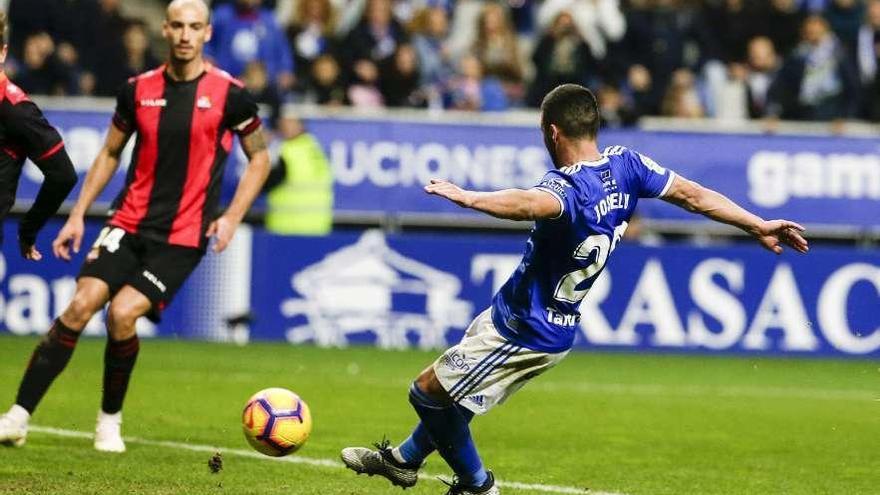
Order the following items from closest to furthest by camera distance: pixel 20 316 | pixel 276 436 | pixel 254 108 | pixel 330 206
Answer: pixel 276 436 < pixel 254 108 < pixel 20 316 < pixel 330 206

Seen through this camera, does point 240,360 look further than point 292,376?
Yes

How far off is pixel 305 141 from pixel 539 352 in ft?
33.9

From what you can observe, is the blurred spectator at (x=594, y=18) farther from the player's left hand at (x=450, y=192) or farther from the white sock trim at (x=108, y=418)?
the player's left hand at (x=450, y=192)

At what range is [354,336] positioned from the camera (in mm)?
17031

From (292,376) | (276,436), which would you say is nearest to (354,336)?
(292,376)

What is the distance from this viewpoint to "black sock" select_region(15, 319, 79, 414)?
9281mm

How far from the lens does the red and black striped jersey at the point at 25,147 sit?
8117 millimetres

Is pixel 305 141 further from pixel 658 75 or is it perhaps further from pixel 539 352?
pixel 539 352

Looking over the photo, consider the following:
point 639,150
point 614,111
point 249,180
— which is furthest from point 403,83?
point 249,180

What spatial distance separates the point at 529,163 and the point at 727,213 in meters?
10.1

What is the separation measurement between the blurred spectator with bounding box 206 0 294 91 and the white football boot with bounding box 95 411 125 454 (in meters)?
9.47

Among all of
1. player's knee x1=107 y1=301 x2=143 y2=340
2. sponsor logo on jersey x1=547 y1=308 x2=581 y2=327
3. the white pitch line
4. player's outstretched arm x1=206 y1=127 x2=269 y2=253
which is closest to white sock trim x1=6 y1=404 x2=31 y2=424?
player's knee x1=107 y1=301 x2=143 y2=340

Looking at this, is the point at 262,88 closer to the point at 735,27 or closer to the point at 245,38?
the point at 245,38

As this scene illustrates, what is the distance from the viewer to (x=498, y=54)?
1953 cm
